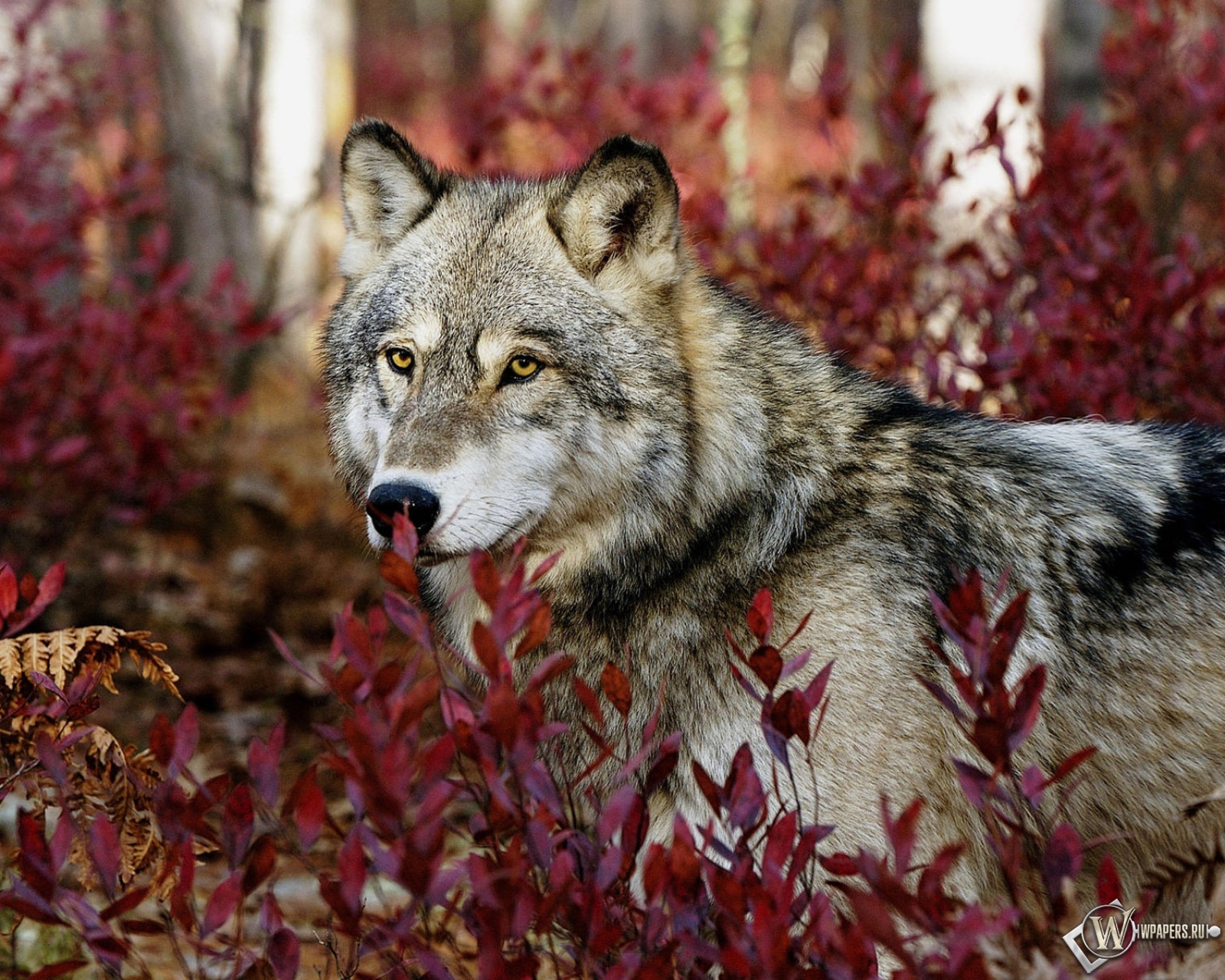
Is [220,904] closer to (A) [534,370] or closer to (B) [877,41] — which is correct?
(A) [534,370]

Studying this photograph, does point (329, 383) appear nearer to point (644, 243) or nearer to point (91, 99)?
point (644, 243)

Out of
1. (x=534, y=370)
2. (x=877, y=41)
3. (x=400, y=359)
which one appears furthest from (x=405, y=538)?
(x=877, y=41)

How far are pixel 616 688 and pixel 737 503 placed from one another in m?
1.04

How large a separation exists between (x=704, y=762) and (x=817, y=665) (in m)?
0.35

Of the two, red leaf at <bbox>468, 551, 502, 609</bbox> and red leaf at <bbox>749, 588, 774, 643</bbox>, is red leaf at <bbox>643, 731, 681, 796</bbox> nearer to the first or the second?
red leaf at <bbox>749, 588, 774, 643</bbox>

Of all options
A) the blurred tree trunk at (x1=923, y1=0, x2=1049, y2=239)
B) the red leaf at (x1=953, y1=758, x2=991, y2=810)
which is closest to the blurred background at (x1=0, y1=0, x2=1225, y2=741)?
the blurred tree trunk at (x1=923, y1=0, x2=1049, y2=239)

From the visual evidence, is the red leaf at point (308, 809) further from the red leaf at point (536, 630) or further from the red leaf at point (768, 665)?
the red leaf at point (768, 665)

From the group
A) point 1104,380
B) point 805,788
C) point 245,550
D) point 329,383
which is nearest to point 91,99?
point 245,550

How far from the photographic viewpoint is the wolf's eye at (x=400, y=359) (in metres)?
3.23

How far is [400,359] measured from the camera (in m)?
3.25

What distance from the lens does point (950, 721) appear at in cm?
267

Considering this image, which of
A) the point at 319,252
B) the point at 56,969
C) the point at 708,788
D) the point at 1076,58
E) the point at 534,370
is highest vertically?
the point at 1076,58

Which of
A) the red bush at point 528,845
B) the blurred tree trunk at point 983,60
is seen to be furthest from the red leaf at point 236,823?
the blurred tree trunk at point 983,60

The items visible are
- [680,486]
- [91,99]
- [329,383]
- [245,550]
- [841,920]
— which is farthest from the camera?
[91,99]
